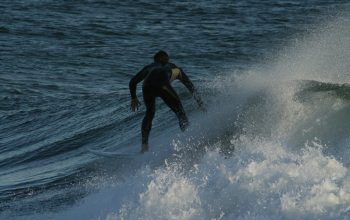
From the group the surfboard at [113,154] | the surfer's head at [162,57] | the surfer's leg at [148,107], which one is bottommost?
the surfboard at [113,154]

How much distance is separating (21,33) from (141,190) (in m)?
24.8

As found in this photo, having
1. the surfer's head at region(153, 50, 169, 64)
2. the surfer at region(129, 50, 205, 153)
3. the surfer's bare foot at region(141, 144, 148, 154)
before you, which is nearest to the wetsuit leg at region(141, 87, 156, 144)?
the surfer at region(129, 50, 205, 153)

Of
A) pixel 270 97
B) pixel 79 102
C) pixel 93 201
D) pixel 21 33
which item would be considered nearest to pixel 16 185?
pixel 93 201

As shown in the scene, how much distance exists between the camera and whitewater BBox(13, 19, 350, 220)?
26.9 ft

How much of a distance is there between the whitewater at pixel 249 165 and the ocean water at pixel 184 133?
0.6 inches

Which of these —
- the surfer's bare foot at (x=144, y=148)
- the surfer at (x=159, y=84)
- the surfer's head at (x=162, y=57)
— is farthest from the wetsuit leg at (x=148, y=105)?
the surfer's head at (x=162, y=57)

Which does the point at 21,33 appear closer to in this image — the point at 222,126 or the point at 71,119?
the point at 71,119

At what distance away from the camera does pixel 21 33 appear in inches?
1326

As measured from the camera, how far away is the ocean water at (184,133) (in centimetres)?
866

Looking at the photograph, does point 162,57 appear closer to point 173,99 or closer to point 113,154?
point 173,99

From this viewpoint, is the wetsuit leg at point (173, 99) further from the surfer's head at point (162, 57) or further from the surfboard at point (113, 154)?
the surfboard at point (113, 154)

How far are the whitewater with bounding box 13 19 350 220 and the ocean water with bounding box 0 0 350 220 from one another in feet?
0.05

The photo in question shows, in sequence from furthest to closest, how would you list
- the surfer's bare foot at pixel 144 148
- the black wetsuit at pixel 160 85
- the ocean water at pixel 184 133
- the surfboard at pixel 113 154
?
the surfboard at pixel 113 154 → the surfer's bare foot at pixel 144 148 → the black wetsuit at pixel 160 85 → the ocean water at pixel 184 133

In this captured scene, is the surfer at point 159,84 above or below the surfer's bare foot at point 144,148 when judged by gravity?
above
